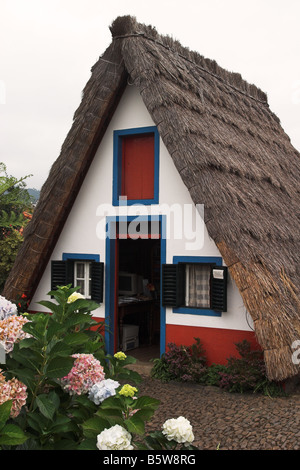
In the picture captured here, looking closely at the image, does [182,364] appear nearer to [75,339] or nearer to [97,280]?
[97,280]

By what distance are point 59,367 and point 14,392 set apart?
0.82 ft

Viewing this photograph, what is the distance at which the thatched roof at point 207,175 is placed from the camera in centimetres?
636

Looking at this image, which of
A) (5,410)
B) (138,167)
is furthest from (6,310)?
(138,167)

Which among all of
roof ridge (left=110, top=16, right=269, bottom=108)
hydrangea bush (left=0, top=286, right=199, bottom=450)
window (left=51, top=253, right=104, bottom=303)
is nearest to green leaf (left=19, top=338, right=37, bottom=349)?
hydrangea bush (left=0, top=286, right=199, bottom=450)

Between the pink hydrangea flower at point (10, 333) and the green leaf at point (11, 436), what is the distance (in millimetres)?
421

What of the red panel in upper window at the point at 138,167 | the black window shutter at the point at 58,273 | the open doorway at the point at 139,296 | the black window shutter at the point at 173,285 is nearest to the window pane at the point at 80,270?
the black window shutter at the point at 58,273

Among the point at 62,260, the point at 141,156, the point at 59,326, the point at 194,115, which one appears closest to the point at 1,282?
the point at 62,260

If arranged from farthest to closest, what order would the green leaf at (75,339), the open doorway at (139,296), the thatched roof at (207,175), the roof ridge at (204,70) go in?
the open doorway at (139,296)
the roof ridge at (204,70)
the thatched roof at (207,175)
the green leaf at (75,339)

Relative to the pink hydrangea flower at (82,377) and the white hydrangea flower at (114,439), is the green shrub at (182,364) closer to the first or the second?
the pink hydrangea flower at (82,377)

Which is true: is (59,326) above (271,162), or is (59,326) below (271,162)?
below

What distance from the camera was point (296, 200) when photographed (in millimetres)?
9633

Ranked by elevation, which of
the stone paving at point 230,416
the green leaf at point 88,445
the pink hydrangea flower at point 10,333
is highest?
the pink hydrangea flower at point 10,333

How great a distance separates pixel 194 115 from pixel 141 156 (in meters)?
1.12
